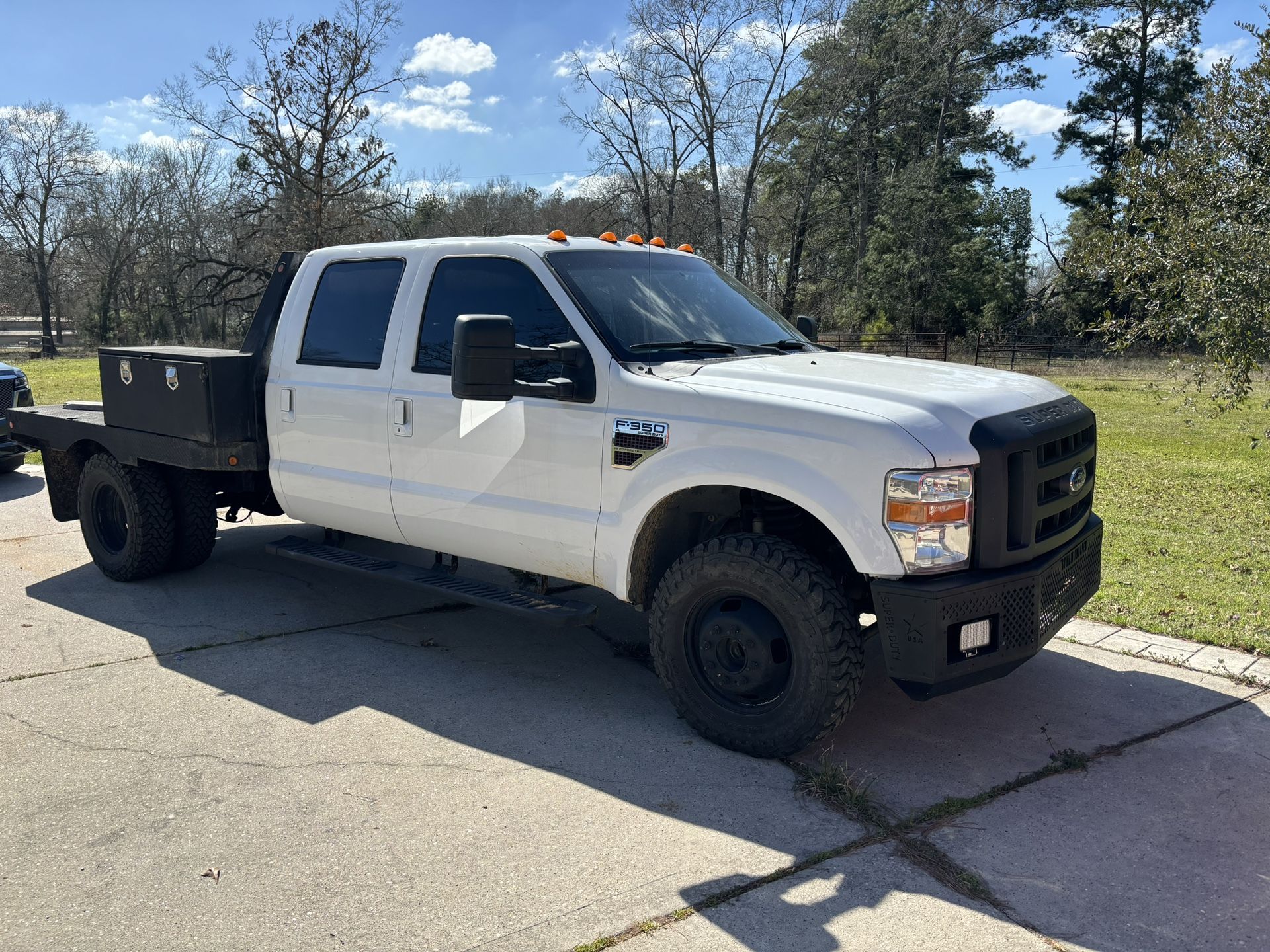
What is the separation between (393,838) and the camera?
3.47m

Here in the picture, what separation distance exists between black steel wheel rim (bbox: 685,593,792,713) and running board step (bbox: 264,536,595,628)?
0.56m

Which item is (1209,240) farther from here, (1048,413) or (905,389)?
(905,389)

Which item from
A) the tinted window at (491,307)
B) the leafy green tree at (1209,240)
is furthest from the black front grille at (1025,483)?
the leafy green tree at (1209,240)

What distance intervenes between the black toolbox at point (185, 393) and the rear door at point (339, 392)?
0.18 metres

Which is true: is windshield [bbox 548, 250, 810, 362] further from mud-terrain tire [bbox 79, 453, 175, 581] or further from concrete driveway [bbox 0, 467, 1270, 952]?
mud-terrain tire [bbox 79, 453, 175, 581]

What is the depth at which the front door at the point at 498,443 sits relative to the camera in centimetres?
450

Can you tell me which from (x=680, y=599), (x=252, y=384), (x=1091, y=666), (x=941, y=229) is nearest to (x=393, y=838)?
(x=680, y=599)

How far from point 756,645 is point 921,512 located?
2.87ft

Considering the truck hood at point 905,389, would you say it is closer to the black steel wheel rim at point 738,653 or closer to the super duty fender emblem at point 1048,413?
the super duty fender emblem at point 1048,413

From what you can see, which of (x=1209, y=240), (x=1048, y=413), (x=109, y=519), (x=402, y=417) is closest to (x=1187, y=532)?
(x=1209, y=240)

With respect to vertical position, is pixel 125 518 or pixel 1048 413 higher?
pixel 1048 413

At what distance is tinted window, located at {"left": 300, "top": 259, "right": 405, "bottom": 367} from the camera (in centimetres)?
531

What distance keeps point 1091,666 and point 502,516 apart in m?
3.06

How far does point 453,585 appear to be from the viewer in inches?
200
